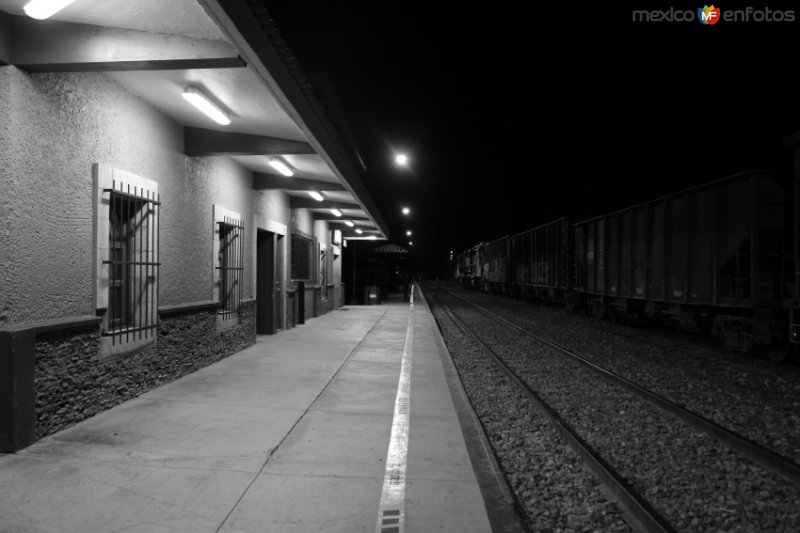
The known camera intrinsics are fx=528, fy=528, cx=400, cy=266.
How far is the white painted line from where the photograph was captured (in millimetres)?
3348

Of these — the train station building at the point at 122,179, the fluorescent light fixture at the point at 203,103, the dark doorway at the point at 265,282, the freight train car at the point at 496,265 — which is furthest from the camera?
the freight train car at the point at 496,265

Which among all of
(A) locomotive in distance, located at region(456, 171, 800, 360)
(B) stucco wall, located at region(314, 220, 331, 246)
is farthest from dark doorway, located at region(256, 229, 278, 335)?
(A) locomotive in distance, located at region(456, 171, 800, 360)

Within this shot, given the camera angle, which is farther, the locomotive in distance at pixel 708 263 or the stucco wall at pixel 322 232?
the stucco wall at pixel 322 232

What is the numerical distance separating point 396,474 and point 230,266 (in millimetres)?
6673

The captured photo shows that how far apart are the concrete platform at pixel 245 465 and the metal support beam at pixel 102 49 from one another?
3.36 m

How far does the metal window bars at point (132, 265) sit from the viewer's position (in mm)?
6039

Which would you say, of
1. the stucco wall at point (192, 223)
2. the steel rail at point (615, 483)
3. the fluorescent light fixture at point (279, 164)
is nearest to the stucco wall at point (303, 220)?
the fluorescent light fixture at point (279, 164)

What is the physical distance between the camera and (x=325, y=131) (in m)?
8.07

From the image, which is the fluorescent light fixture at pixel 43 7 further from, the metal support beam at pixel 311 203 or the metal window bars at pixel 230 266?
the metal support beam at pixel 311 203

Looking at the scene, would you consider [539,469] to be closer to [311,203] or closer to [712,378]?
[712,378]

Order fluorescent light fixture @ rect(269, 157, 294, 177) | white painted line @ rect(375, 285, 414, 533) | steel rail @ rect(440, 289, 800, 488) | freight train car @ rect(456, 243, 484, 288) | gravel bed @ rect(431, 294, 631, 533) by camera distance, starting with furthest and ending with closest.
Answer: freight train car @ rect(456, 243, 484, 288), fluorescent light fixture @ rect(269, 157, 294, 177), steel rail @ rect(440, 289, 800, 488), gravel bed @ rect(431, 294, 631, 533), white painted line @ rect(375, 285, 414, 533)

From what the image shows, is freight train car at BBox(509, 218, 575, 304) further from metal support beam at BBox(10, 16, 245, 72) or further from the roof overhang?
metal support beam at BBox(10, 16, 245, 72)

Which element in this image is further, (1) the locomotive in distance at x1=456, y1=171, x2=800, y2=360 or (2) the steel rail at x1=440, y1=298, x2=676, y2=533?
(1) the locomotive in distance at x1=456, y1=171, x2=800, y2=360

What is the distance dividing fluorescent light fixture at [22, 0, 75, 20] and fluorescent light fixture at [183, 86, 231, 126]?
182 centimetres
